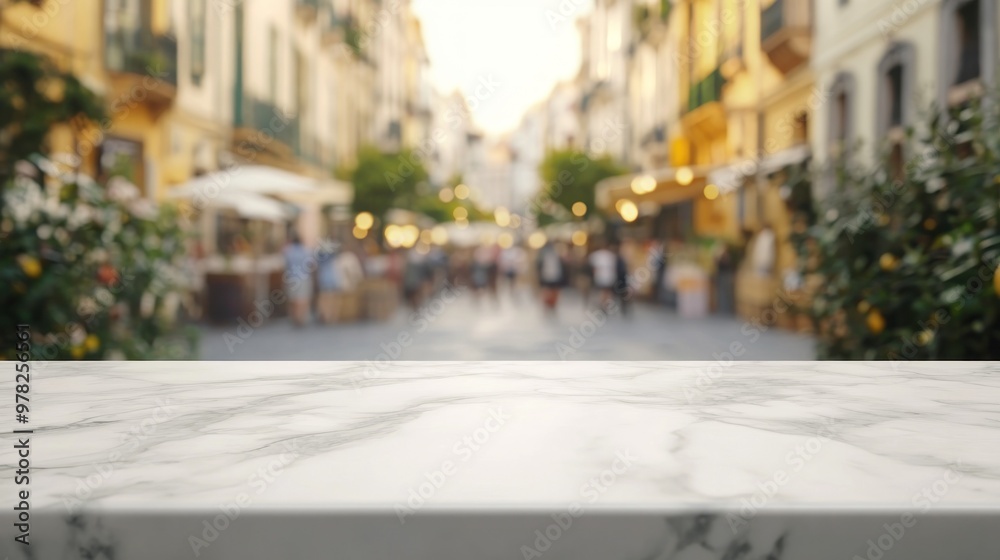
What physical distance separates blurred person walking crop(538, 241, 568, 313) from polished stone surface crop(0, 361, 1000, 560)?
1728cm

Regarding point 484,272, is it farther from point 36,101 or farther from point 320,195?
point 36,101

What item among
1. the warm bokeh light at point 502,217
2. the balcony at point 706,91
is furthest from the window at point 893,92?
the warm bokeh light at point 502,217

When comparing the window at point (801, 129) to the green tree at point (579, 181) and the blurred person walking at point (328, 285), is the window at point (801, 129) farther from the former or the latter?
the green tree at point (579, 181)

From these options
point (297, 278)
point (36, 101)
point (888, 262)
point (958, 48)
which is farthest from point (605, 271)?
point (888, 262)

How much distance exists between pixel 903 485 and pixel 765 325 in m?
15.4

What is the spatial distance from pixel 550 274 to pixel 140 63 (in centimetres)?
761

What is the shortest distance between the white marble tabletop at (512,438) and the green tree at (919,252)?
8.16 feet

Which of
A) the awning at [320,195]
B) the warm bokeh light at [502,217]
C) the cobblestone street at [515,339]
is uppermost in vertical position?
the warm bokeh light at [502,217]

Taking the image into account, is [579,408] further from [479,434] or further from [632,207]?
[632,207]

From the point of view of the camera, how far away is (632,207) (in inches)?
1102

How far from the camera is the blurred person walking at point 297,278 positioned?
1617 cm

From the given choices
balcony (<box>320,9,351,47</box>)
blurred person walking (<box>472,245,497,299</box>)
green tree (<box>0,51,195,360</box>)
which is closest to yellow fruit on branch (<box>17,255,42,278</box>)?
green tree (<box>0,51,195,360</box>)

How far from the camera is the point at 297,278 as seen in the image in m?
16.2

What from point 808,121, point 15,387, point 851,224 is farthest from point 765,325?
point 15,387
